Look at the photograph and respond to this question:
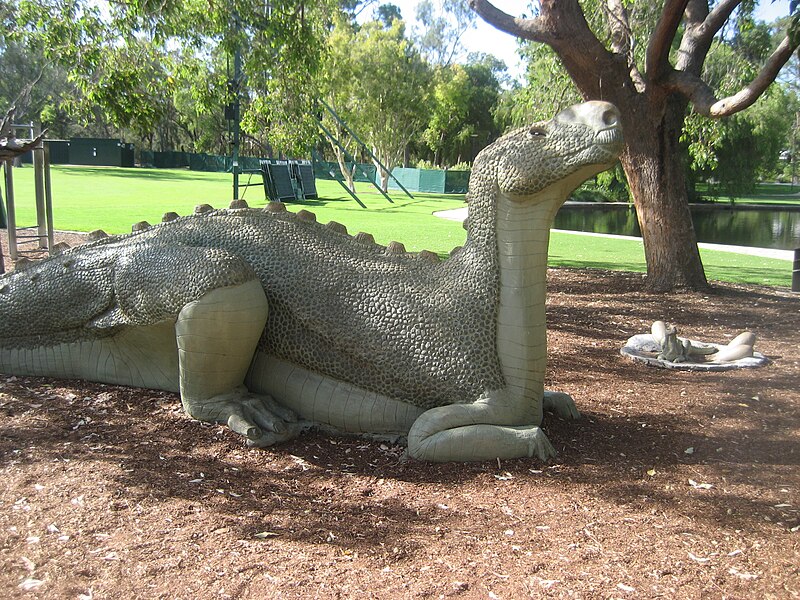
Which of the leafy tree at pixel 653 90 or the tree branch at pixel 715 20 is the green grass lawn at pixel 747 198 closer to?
the tree branch at pixel 715 20

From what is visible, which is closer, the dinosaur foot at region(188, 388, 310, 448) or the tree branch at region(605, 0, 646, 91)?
the dinosaur foot at region(188, 388, 310, 448)

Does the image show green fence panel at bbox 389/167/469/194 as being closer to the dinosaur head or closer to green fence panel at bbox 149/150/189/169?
green fence panel at bbox 149/150/189/169

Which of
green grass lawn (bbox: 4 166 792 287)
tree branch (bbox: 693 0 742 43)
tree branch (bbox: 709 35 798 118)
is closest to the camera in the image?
tree branch (bbox: 709 35 798 118)

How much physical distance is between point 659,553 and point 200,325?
2.45m

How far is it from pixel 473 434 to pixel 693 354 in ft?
11.6

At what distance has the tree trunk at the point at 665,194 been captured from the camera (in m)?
9.65

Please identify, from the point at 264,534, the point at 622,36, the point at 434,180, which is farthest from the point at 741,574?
the point at 434,180

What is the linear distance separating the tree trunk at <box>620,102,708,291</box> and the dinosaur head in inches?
253

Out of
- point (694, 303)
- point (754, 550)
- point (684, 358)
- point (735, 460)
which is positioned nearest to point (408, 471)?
point (754, 550)

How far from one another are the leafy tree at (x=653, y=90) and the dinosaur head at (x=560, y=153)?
5.79 metres

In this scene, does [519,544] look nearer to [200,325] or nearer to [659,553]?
[659,553]

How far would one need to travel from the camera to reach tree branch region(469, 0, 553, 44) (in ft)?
29.2

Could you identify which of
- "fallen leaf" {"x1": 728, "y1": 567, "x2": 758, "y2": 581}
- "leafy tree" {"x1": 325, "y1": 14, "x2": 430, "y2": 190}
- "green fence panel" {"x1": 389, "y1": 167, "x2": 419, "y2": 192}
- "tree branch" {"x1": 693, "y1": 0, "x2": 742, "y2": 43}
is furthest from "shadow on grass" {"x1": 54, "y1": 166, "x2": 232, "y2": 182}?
"fallen leaf" {"x1": 728, "y1": 567, "x2": 758, "y2": 581}

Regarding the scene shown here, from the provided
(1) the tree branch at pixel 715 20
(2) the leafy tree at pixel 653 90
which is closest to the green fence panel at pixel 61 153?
(2) the leafy tree at pixel 653 90
